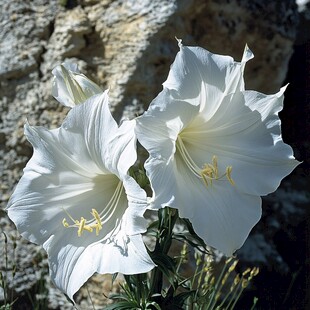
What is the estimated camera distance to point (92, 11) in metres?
3.10

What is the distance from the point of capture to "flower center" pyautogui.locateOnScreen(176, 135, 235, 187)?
1.63 metres

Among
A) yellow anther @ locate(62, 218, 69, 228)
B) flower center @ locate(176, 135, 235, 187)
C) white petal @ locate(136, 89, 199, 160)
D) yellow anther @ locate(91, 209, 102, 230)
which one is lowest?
yellow anther @ locate(62, 218, 69, 228)

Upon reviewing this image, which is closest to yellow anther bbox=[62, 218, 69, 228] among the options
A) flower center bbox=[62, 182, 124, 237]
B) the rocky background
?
flower center bbox=[62, 182, 124, 237]

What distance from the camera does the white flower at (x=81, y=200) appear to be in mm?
1572

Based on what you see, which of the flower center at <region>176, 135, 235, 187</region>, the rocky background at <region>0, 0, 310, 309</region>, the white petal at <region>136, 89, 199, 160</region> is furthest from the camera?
the rocky background at <region>0, 0, 310, 309</region>

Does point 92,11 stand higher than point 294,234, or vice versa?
point 92,11

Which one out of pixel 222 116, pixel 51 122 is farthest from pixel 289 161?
pixel 51 122

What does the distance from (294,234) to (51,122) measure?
1.50 meters

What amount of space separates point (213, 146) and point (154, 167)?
0.92 ft

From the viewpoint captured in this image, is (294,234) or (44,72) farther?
(294,234)

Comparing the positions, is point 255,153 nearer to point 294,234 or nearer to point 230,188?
point 230,188

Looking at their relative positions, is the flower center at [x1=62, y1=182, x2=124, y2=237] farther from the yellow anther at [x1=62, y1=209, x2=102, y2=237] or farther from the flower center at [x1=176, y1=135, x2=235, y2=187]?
the flower center at [x1=176, y1=135, x2=235, y2=187]

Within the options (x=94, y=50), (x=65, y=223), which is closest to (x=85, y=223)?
(x=65, y=223)

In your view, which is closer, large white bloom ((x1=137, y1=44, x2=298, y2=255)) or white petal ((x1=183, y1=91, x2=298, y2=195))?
large white bloom ((x1=137, y1=44, x2=298, y2=255))
